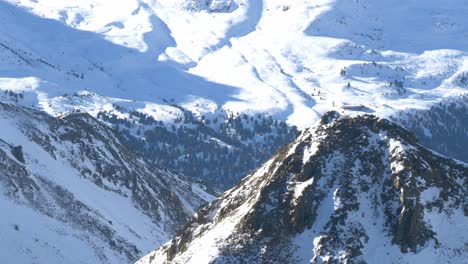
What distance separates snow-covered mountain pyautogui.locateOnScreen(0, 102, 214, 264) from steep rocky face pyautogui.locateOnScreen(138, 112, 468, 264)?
32.4m

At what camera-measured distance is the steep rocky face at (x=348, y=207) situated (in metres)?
56.9

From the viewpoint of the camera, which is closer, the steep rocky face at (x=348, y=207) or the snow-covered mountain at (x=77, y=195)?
the steep rocky face at (x=348, y=207)

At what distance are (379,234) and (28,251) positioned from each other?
143 ft

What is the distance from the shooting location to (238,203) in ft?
216

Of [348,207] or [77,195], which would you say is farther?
[77,195]

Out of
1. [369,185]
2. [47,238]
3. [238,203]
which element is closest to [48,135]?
[47,238]

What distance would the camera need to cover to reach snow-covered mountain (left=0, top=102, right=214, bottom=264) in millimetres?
91875

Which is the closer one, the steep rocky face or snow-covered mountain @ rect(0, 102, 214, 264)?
the steep rocky face

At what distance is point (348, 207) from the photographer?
58.9 metres

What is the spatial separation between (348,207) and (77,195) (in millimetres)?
65384

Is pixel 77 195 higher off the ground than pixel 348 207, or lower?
lower

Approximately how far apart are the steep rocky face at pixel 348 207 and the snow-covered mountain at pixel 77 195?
32401mm

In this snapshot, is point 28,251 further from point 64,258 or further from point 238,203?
point 238,203

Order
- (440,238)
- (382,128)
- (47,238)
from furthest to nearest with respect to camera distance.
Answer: (47,238), (382,128), (440,238)
